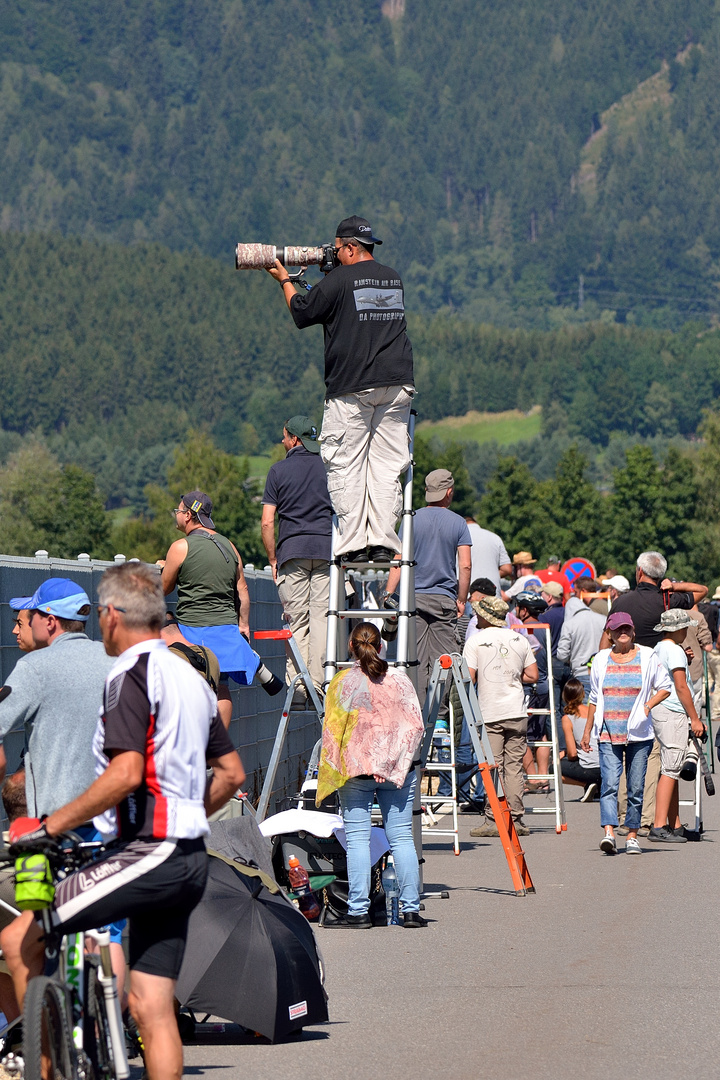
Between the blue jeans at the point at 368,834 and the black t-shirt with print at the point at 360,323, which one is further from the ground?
the black t-shirt with print at the point at 360,323

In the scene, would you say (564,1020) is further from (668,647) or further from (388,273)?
(668,647)

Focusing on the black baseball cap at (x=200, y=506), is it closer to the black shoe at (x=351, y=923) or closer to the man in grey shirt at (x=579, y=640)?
the black shoe at (x=351, y=923)

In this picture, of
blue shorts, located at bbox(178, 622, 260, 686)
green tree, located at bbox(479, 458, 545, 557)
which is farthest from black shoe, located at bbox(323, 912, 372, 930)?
green tree, located at bbox(479, 458, 545, 557)

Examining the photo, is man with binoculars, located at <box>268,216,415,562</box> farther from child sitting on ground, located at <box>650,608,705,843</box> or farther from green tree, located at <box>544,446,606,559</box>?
green tree, located at <box>544,446,606,559</box>

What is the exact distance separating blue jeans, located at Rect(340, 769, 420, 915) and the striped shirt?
3.90 meters

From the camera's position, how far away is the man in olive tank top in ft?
34.3

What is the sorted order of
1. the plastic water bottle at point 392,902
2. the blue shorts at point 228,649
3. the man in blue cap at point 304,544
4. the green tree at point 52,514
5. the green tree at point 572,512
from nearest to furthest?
the plastic water bottle at point 392,902 → the blue shorts at point 228,649 → the man in blue cap at point 304,544 → the green tree at point 572,512 → the green tree at point 52,514

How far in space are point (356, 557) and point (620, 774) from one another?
3.63 metres

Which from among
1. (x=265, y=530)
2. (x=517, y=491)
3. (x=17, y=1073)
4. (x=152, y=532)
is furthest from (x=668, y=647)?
(x=152, y=532)

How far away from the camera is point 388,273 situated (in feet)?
34.2

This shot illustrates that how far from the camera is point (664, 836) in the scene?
14.0 m

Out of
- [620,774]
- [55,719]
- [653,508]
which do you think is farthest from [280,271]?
[653,508]

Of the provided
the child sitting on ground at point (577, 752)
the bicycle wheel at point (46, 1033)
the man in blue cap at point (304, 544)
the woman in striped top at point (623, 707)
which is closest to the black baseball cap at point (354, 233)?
the man in blue cap at point (304, 544)

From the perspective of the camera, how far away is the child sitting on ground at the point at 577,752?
17.2 m
